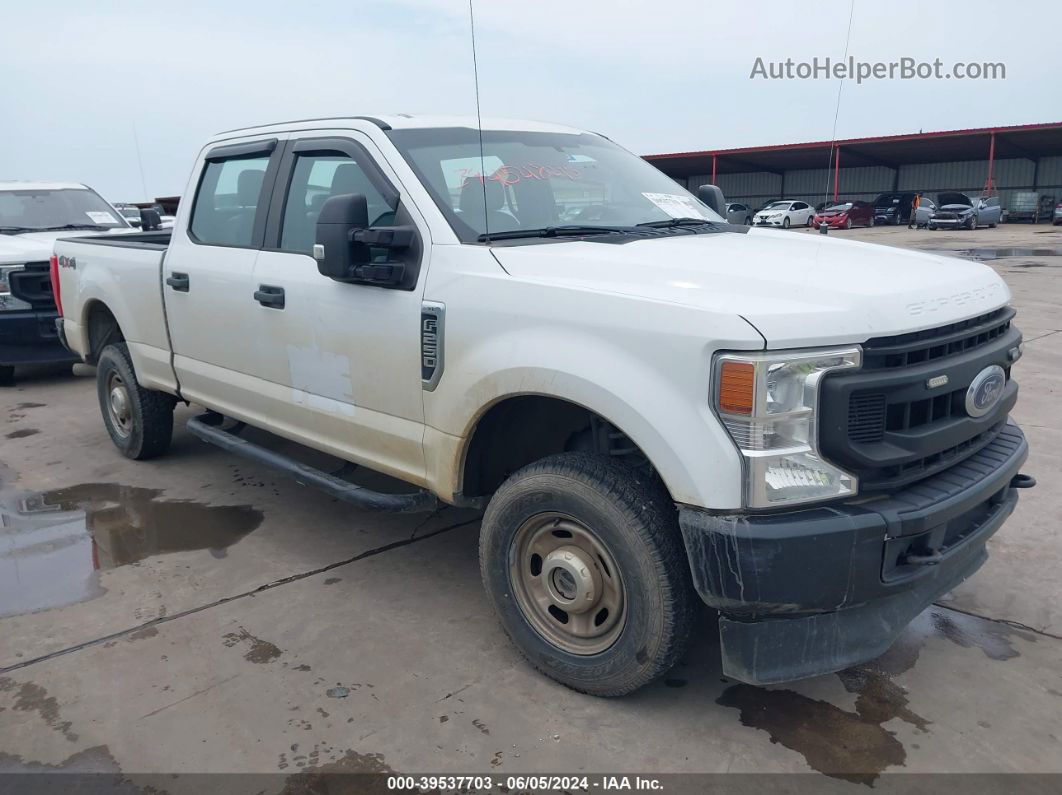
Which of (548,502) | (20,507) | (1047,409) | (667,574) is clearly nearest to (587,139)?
(548,502)

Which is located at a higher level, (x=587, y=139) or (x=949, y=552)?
(x=587, y=139)

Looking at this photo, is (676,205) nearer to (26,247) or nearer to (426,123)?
(426,123)

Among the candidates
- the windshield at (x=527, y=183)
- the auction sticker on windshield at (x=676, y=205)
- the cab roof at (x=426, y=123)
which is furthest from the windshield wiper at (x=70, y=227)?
the auction sticker on windshield at (x=676, y=205)

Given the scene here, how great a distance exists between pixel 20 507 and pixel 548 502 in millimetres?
3651

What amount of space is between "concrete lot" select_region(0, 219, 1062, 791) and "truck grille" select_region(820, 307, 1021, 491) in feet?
2.77

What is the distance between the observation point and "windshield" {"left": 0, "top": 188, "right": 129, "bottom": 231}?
9.09 m

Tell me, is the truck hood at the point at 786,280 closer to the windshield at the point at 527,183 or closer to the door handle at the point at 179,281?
the windshield at the point at 527,183

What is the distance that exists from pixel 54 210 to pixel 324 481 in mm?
7358

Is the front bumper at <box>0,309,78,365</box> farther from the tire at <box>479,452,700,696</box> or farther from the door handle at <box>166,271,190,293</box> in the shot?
the tire at <box>479,452,700,696</box>

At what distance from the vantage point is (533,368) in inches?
111

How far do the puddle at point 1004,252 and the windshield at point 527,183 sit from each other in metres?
17.8

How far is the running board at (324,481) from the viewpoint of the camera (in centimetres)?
351

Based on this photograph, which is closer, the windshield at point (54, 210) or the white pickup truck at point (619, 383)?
the white pickup truck at point (619, 383)

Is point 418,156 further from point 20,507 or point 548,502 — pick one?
point 20,507
